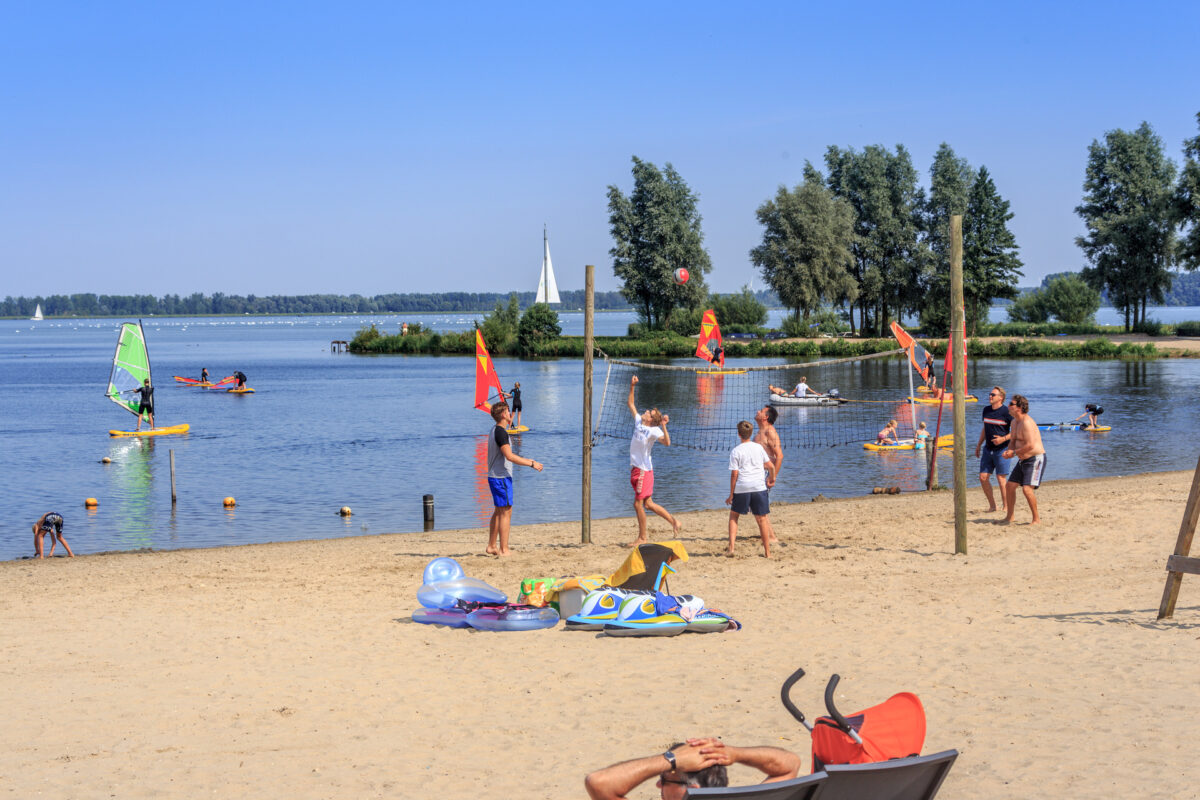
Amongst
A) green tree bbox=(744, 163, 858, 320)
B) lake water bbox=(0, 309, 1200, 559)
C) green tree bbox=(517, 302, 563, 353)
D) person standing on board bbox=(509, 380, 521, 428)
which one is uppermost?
green tree bbox=(744, 163, 858, 320)

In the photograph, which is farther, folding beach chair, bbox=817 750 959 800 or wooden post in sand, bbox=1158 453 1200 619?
wooden post in sand, bbox=1158 453 1200 619

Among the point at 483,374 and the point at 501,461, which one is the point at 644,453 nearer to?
the point at 501,461

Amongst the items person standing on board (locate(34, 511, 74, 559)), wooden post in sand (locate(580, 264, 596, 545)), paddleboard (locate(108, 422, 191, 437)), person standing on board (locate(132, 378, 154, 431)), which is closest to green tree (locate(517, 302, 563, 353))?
paddleboard (locate(108, 422, 191, 437))

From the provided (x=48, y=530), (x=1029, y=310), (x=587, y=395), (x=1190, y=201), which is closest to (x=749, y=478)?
(x=587, y=395)

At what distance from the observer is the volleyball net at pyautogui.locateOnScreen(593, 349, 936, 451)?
28406 mm

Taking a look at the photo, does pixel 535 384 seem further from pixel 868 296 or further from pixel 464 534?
pixel 464 534

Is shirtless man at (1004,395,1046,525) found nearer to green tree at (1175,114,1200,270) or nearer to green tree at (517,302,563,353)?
green tree at (1175,114,1200,270)

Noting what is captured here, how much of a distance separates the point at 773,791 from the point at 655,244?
79132mm

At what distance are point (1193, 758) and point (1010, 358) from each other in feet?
199

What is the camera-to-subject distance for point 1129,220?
218 feet

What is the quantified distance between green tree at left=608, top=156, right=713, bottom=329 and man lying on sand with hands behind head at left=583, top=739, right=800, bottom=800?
77.5 metres

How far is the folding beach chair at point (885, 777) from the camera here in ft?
11.2

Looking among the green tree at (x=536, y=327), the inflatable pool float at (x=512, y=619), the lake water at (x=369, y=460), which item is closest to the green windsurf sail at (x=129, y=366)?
the lake water at (x=369, y=460)

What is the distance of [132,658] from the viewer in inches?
304
